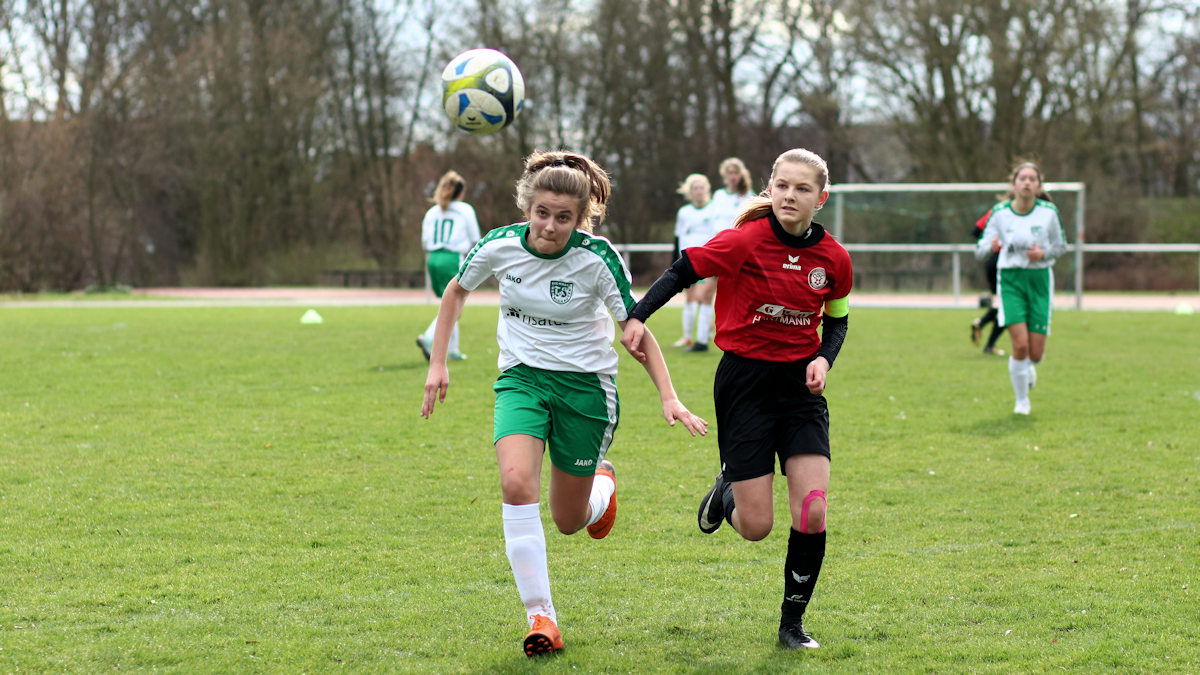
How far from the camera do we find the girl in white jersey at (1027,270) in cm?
873

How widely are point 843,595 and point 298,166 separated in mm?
35057

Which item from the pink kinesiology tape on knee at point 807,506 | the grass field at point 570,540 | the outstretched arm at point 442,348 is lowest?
the grass field at point 570,540

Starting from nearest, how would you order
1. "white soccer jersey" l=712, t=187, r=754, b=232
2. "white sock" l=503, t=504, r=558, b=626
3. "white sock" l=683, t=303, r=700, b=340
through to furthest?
"white sock" l=503, t=504, r=558, b=626 < "white soccer jersey" l=712, t=187, r=754, b=232 < "white sock" l=683, t=303, r=700, b=340

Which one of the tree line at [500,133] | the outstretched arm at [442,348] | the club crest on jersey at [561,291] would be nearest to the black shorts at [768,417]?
the club crest on jersey at [561,291]

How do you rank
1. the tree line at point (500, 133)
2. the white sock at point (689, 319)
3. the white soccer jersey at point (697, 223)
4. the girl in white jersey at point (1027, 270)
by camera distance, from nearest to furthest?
the girl in white jersey at point (1027, 270) < the white soccer jersey at point (697, 223) < the white sock at point (689, 319) < the tree line at point (500, 133)

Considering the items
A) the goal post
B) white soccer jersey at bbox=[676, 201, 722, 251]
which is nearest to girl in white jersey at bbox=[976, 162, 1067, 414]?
white soccer jersey at bbox=[676, 201, 722, 251]

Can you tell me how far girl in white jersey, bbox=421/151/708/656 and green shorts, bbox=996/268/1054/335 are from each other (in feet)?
A: 17.8

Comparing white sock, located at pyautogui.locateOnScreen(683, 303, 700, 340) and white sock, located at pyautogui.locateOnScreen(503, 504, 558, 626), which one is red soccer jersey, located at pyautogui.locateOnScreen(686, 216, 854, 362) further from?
white sock, located at pyautogui.locateOnScreen(683, 303, 700, 340)

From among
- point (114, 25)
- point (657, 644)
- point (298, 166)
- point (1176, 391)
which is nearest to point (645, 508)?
point (657, 644)

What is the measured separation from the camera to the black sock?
12.8 ft

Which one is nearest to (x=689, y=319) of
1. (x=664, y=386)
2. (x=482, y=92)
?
(x=482, y=92)

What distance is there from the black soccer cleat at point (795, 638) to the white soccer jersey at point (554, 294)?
3.64 feet

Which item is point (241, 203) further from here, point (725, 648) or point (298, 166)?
point (725, 648)

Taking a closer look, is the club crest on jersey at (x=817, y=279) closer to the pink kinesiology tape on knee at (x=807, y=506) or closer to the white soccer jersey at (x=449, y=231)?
the pink kinesiology tape on knee at (x=807, y=506)
